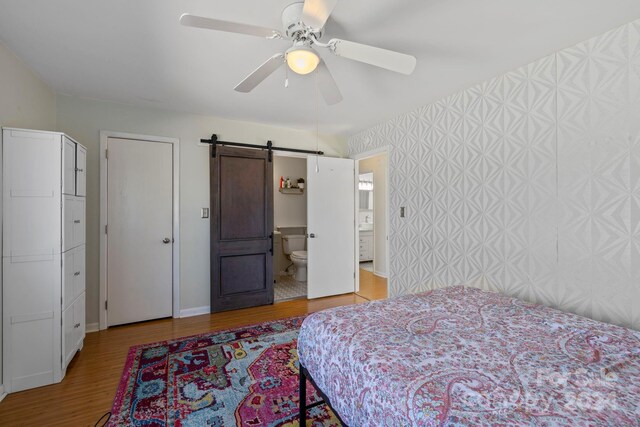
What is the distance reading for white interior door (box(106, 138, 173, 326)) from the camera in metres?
3.00

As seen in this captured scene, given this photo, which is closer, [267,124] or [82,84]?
[82,84]

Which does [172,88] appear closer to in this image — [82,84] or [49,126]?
[82,84]

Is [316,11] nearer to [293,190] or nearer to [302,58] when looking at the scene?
[302,58]

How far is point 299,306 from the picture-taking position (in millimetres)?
3664

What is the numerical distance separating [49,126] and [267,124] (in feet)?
7.04

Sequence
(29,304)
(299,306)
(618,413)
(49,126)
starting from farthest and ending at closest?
(299,306) → (49,126) → (29,304) → (618,413)

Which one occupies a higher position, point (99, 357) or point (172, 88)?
point (172, 88)

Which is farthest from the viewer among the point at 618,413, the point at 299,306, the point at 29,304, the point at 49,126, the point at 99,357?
the point at 299,306

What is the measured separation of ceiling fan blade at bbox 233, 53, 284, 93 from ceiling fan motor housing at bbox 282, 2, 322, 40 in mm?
135

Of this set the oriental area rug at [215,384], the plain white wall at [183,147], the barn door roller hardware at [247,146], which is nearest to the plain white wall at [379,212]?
the barn door roller hardware at [247,146]

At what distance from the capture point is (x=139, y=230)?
10.2 ft

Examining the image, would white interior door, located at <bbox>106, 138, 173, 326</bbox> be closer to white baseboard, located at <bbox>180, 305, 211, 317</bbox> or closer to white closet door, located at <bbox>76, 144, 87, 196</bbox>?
white baseboard, located at <bbox>180, 305, 211, 317</bbox>

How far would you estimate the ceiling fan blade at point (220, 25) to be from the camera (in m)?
1.25

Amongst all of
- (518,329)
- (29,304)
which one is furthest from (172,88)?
(518,329)
